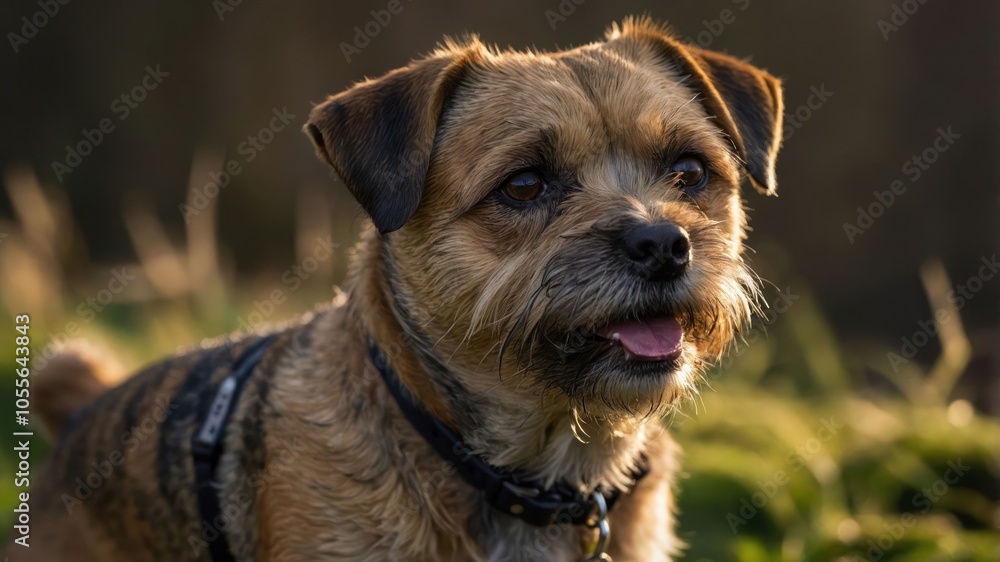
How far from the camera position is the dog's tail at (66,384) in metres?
4.51

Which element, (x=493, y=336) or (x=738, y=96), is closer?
(x=493, y=336)

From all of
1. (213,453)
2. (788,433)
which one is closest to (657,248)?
(213,453)

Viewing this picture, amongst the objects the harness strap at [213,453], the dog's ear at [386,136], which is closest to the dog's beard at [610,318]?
the dog's ear at [386,136]

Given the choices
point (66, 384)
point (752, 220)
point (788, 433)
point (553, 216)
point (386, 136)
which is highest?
point (386, 136)

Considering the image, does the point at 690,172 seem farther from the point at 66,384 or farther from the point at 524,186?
the point at 66,384

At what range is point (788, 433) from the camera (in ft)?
18.2

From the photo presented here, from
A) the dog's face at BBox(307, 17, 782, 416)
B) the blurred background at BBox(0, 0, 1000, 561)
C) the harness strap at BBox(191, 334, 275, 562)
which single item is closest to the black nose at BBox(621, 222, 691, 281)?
the dog's face at BBox(307, 17, 782, 416)

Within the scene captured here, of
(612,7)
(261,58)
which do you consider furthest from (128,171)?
(612,7)

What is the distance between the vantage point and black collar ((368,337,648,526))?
3.19 meters

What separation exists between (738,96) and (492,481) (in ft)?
6.29

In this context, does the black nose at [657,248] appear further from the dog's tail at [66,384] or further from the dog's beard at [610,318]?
the dog's tail at [66,384]

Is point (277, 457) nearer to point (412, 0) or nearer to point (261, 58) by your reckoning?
point (412, 0)

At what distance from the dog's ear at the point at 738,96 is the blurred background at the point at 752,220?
2.33ft

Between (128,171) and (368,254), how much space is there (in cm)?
1371
